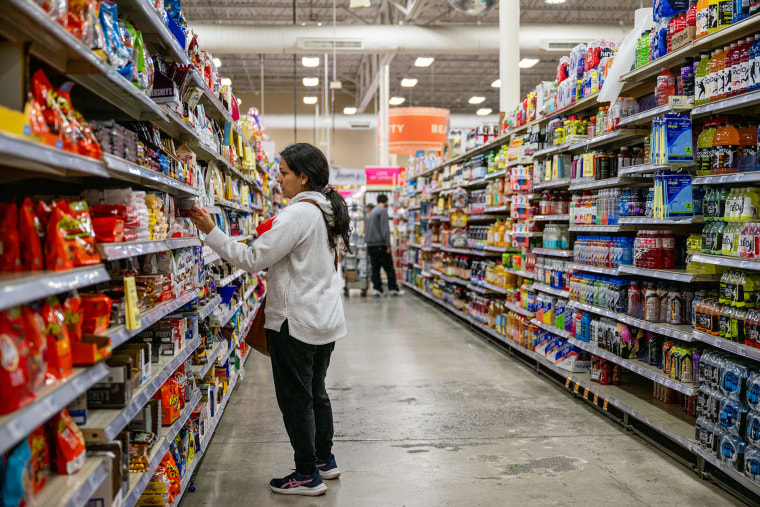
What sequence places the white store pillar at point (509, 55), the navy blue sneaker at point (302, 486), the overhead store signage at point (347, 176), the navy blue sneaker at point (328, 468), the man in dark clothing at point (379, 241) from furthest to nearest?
the overhead store signage at point (347, 176) → the man in dark clothing at point (379, 241) → the white store pillar at point (509, 55) → the navy blue sneaker at point (328, 468) → the navy blue sneaker at point (302, 486)

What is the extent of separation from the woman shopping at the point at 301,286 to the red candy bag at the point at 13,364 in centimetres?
150

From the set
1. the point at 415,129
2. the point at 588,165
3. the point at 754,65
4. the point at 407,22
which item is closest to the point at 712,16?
the point at 754,65

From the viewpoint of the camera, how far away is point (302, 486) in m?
3.32

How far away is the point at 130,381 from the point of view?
2.21 metres

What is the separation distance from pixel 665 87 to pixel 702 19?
473 mm

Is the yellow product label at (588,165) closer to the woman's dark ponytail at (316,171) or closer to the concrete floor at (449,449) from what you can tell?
the concrete floor at (449,449)

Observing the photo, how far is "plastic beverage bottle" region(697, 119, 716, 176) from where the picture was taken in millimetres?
3570

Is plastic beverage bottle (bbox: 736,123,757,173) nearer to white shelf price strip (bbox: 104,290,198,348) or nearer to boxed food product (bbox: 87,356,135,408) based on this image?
white shelf price strip (bbox: 104,290,198,348)

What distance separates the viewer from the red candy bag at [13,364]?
144 cm

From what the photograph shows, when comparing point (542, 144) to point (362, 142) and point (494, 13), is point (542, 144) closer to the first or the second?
point (494, 13)

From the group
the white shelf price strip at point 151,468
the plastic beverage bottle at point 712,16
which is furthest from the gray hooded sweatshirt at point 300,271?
the plastic beverage bottle at point 712,16

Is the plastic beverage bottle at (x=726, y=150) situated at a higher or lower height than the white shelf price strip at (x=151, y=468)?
higher

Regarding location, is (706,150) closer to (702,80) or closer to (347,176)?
(702,80)

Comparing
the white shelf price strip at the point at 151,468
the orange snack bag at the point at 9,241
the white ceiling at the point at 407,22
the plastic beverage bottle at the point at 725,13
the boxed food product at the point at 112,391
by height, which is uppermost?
the white ceiling at the point at 407,22
